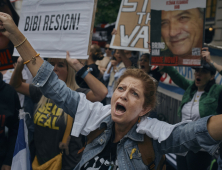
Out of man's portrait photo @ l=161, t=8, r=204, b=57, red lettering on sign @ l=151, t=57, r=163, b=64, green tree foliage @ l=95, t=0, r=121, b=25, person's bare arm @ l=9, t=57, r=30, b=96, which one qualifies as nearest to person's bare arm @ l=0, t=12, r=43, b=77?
person's bare arm @ l=9, t=57, r=30, b=96

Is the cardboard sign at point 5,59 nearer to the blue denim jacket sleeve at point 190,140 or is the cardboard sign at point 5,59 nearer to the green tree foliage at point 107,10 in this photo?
the blue denim jacket sleeve at point 190,140

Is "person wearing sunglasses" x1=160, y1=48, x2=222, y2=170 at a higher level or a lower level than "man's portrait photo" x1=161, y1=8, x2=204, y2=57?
lower

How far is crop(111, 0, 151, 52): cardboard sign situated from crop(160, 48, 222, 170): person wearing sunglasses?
3.19 feet

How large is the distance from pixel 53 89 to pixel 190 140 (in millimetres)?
1016

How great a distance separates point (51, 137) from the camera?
2.26 m

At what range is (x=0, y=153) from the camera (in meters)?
2.29

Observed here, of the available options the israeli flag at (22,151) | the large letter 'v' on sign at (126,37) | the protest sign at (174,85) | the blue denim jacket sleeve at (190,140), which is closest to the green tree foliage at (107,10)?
the protest sign at (174,85)

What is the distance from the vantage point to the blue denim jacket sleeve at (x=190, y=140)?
128cm

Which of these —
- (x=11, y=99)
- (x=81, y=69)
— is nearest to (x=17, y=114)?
(x=11, y=99)

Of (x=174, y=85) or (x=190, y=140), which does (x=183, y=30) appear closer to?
(x=190, y=140)

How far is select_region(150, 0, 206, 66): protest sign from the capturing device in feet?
8.89

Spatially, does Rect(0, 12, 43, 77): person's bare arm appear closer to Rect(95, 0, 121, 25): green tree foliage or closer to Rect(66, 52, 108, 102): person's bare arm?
Rect(66, 52, 108, 102): person's bare arm

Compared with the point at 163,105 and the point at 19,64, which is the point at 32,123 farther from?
the point at 163,105

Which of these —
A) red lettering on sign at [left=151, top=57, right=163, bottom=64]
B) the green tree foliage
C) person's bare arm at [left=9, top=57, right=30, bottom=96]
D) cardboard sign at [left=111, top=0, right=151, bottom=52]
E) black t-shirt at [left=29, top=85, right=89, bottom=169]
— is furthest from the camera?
the green tree foliage
